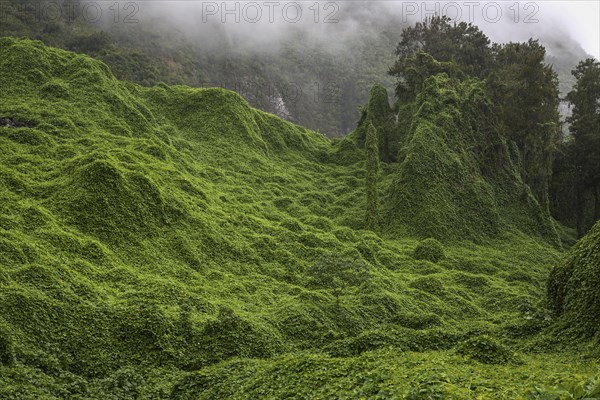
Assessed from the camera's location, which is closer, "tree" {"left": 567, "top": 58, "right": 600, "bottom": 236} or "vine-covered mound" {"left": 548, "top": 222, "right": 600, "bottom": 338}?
"vine-covered mound" {"left": 548, "top": 222, "right": 600, "bottom": 338}

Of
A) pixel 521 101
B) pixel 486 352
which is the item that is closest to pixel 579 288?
pixel 486 352

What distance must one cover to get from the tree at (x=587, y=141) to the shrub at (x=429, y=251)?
60.7ft

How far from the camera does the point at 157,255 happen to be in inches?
883

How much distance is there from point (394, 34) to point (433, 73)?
274 feet

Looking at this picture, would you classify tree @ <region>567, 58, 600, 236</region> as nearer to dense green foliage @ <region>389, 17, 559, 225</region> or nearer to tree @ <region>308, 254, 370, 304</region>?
dense green foliage @ <region>389, 17, 559, 225</region>

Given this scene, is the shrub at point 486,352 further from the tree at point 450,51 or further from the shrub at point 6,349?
the tree at point 450,51

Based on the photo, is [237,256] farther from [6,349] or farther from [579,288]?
[579,288]

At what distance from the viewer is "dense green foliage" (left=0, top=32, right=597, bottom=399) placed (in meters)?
13.3

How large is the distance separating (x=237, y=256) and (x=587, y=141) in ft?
107

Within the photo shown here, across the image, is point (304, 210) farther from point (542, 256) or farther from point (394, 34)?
point (394, 34)

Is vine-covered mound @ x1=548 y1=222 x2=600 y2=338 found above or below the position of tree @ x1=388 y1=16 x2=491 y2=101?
below

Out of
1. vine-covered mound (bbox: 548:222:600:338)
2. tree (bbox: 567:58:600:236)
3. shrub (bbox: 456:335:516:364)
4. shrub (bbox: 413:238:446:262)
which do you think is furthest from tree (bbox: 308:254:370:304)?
tree (bbox: 567:58:600:236)

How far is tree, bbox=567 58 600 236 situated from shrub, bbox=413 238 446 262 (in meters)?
18.5

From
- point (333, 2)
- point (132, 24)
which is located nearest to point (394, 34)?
point (333, 2)
